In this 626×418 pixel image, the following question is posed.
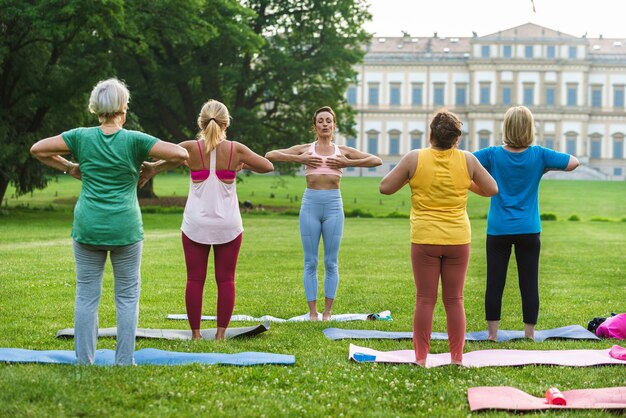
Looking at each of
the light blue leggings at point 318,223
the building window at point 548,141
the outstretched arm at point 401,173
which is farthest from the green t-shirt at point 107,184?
the building window at point 548,141

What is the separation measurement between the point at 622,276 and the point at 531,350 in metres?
6.93

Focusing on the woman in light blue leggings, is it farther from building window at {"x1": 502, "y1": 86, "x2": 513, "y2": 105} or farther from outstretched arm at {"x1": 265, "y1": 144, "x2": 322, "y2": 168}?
building window at {"x1": 502, "y1": 86, "x2": 513, "y2": 105}

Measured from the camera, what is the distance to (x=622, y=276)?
1302 centimetres

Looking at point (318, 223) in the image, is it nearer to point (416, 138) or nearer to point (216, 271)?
point (216, 271)

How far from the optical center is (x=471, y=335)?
7352mm

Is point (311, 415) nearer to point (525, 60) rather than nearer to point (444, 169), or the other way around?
point (444, 169)

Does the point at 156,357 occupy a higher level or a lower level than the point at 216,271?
lower

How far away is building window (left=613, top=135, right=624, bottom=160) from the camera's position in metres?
84.6

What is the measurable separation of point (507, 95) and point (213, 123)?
270 ft

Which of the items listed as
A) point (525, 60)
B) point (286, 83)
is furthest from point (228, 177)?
point (525, 60)

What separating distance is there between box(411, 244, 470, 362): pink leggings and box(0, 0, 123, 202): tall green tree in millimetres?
18558

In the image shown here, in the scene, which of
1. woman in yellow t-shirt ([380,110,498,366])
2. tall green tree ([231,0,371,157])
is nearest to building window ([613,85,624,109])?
tall green tree ([231,0,371,157])

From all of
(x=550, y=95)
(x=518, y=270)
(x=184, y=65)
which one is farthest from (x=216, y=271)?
(x=550, y=95)

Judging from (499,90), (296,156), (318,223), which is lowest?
(318,223)
